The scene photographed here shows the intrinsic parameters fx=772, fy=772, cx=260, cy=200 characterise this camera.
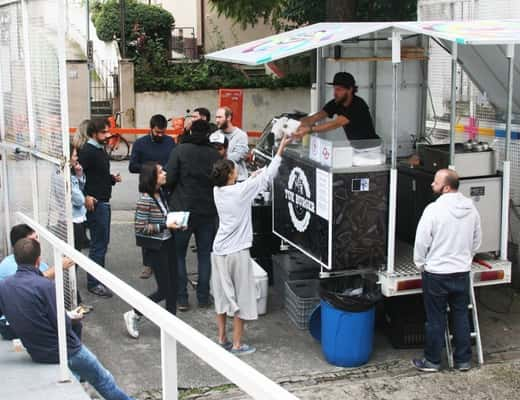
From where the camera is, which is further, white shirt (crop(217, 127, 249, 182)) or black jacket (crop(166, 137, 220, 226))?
white shirt (crop(217, 127, 249, 182))

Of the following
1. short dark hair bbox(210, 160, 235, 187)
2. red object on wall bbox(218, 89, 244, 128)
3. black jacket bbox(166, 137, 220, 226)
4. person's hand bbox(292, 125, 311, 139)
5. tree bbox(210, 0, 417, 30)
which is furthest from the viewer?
red object on wall bbox(218, 89, 244, 128)

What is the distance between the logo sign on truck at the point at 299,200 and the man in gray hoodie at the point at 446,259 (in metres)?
1.11

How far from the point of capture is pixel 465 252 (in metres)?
6.11

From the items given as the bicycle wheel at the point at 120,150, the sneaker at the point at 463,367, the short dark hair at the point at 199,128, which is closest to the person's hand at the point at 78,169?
the short dark hair at the point at 199,128

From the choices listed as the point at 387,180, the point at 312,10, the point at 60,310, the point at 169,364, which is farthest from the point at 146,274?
the point at 312,10

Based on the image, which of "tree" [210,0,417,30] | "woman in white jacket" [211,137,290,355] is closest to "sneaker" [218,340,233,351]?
"woman in white jacket" [211,137,290,355]

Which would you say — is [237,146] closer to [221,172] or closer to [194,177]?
[194,177]

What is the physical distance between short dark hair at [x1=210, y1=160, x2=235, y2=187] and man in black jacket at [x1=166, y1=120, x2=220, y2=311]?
1019 millimetres

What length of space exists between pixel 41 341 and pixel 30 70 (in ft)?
9.47

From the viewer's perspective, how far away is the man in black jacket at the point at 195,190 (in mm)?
7480

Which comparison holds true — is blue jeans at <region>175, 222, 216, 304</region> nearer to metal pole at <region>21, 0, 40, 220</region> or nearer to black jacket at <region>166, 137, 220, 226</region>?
black jacket at <region>166, 137, 220, 226</region>

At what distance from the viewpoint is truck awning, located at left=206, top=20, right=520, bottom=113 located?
570 centimetres

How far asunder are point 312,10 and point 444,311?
12.4 meters

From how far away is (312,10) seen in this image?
17469mm
